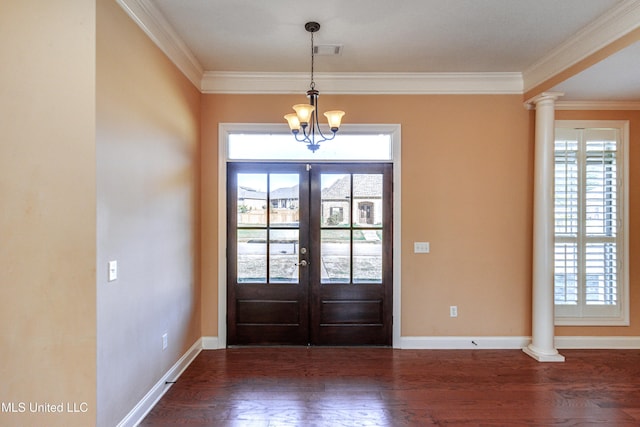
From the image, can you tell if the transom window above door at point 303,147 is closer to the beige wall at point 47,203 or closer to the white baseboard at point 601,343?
the beige wall at point 47,203

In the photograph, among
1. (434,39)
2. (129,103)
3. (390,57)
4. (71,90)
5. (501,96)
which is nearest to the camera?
(71,90)

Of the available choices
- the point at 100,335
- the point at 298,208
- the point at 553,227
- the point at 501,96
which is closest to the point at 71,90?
the point at 100,335

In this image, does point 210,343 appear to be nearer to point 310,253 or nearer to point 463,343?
point 310,253

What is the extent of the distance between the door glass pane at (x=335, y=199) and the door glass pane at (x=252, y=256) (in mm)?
720

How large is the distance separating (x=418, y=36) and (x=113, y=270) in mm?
2861

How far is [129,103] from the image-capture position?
2094mm

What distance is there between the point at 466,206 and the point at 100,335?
3356 millimetres

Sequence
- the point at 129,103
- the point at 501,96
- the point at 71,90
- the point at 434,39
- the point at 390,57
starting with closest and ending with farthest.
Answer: the point at 71,90
the point at 129,103
the point at 434,39
the point at 390,57
the point at 501,96

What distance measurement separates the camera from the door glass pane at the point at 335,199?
3.53 metres

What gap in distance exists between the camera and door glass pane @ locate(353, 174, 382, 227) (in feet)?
11.6

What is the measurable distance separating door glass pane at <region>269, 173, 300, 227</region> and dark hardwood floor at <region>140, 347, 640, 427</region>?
4.53ft

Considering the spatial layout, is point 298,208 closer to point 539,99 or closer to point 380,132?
point 380,132

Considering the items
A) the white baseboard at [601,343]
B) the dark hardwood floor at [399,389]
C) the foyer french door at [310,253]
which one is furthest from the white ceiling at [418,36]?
the dark hardwood floor at [399,389]

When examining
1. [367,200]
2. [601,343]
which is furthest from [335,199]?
[601,343]
